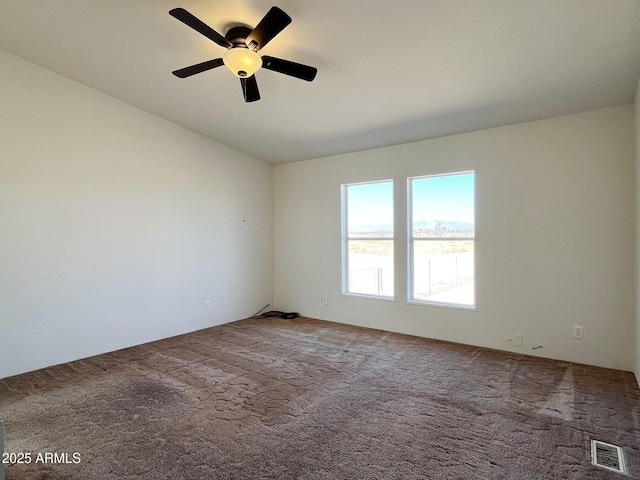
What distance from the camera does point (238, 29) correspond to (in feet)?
8.36

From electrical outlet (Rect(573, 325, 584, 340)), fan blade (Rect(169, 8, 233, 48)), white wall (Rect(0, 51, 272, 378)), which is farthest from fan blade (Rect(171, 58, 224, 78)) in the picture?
electrical outlet (Rect(573, 325, 584, 340))

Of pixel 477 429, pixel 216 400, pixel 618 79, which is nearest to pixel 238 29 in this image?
pixel 216 400

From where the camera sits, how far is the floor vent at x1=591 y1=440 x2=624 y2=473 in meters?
1.95

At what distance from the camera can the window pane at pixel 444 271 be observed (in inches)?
166

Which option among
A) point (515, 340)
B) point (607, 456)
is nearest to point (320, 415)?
point (607, 456)

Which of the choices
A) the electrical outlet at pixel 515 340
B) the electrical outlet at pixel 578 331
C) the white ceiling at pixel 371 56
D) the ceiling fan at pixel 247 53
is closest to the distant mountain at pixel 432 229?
the white ceiling at pixel 371 56

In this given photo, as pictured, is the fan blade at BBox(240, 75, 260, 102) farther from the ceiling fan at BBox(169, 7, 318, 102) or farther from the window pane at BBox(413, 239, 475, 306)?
the window pane at BBox(413, 239, 475, 306)

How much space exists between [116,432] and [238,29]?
122 inches

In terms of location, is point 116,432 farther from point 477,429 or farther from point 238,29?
point 238,29

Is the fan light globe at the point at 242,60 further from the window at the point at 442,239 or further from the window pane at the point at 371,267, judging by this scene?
the window pane at the point at 371,267

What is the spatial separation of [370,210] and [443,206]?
3.63 feet

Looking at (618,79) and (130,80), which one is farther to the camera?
(130,80)

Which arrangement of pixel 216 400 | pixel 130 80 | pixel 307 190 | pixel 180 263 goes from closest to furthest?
pixel 216 400 < pixel 130 80 < pixel 180 263 < pixel 307 190

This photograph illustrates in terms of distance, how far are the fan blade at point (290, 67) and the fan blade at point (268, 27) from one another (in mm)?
122
